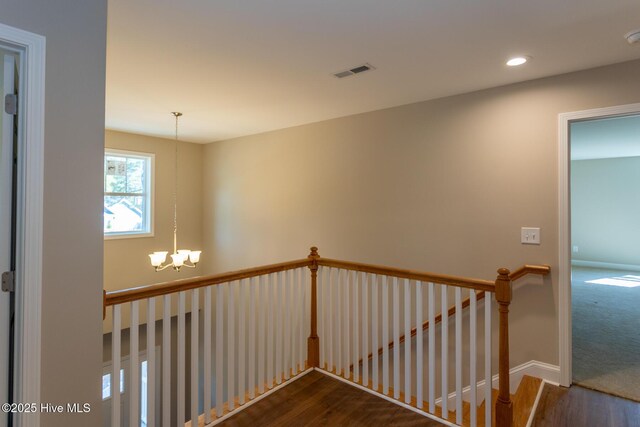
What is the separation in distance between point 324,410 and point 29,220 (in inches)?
79.9

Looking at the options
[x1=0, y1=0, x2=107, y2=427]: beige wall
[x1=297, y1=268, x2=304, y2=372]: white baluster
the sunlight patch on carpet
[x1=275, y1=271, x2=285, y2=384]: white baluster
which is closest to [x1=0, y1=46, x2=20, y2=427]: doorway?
[x1=0, y1=0, x2=107, y2=427]: beige wall

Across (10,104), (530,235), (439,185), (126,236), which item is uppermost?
(10,104)

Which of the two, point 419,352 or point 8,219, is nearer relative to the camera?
point 8,219

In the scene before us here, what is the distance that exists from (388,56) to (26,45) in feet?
6.37

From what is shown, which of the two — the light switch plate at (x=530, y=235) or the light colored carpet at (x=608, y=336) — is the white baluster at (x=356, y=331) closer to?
the light switch plate at (x=530, y=235)

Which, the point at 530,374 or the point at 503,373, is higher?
the point at 503,373

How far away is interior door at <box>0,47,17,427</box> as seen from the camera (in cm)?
134

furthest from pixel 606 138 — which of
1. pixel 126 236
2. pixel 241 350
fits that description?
pixel 126 236

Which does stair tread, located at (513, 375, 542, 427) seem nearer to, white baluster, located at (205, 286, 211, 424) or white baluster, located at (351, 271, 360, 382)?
white baluster, located at (351, 271, 360, 382)

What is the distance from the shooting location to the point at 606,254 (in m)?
7.16

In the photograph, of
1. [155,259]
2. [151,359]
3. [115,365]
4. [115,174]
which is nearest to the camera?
[115,365]

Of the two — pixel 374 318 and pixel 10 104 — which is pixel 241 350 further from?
pixel 10 104

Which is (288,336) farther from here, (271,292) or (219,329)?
(219,329)

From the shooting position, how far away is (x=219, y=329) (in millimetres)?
2141
